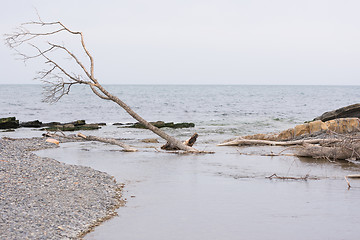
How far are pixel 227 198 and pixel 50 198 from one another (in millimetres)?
3839

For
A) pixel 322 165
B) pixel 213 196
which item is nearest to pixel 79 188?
pixel 213 196

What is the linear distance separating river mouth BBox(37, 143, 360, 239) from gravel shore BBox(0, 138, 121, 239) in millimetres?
380

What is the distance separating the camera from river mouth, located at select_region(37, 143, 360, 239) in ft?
25.0

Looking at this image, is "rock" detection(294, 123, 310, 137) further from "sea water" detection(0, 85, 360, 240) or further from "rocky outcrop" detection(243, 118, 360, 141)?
"sea water" detection(0, 85, 360, 240)

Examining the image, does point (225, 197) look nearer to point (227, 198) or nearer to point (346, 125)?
point (227, 198)

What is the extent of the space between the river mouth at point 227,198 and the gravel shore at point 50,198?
380mm

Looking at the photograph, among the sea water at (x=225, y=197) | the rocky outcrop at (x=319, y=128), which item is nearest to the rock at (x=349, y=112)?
the rocky outcrop at (x=319, y=128)

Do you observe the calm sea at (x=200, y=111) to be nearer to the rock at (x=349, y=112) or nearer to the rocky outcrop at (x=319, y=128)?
the rock at (x=349, y=112)

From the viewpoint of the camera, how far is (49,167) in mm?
11727

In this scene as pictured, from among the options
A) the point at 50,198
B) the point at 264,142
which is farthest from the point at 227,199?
the point at 264,142

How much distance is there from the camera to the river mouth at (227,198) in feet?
25.0

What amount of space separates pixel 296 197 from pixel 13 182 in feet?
20.9

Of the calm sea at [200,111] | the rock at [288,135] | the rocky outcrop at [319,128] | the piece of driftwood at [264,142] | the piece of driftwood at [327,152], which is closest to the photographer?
the piece of driftwood at [327,152]

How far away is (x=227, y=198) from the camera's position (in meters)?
9.97
